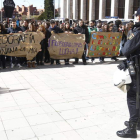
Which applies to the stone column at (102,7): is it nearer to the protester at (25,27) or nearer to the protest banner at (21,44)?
the protester at (25,27)

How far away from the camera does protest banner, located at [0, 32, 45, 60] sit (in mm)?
9719

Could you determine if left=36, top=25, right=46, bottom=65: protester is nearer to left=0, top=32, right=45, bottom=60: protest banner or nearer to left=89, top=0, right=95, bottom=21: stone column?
left=0, top=32, right=45, bottom=60: protest banner

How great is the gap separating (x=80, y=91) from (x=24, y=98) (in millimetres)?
1502

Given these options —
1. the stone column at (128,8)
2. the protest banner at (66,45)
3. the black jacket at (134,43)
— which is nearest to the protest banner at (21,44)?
the protest banner at (66,45)

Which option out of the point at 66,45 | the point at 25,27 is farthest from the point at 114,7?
the point at 25,27

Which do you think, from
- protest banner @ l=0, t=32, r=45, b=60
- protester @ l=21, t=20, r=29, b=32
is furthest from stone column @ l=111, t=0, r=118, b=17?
protest banner @ l=0, t=32, r=45, b=60

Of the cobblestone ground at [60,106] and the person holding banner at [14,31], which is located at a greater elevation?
the person holding banner at [14,31]

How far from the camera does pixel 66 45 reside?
1077 centimetres

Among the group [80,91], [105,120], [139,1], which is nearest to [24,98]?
[80,91]

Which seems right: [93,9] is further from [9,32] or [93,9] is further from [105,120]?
[105,120]

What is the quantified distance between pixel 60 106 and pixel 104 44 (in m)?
6.56

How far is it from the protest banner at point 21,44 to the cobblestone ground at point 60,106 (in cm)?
108

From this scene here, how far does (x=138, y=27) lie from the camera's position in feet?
12.0

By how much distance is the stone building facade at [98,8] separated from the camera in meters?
46.2
